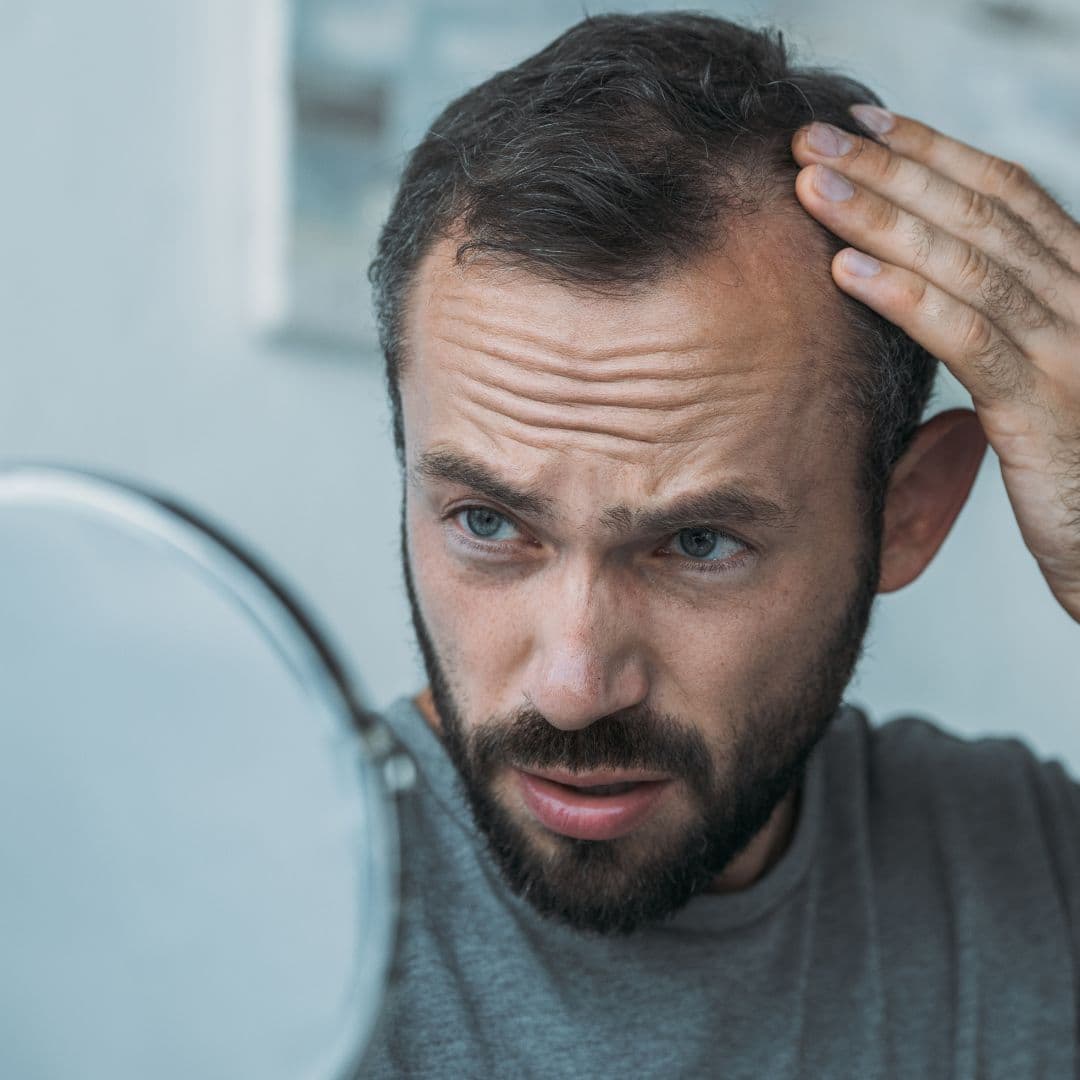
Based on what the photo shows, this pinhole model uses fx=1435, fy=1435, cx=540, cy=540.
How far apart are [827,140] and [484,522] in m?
0.37

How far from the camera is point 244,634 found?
1.88ft

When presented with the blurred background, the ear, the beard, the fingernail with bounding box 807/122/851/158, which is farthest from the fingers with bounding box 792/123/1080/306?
the blurred background

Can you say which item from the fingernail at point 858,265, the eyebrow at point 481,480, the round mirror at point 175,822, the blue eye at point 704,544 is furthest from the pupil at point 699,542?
the round mirror at point 175,822

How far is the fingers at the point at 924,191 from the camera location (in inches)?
40.3

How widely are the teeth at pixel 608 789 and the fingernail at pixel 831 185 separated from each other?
17.2 inches

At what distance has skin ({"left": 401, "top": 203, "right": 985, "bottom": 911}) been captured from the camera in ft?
3.12

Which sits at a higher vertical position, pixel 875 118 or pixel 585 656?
pixel 875 118

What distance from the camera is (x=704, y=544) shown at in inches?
39.6

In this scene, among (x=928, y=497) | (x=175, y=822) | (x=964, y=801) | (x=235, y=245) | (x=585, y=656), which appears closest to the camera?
(x=175, y=822)

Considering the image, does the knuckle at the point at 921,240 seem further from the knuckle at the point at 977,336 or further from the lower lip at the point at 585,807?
the lower lip at the point at 585,807

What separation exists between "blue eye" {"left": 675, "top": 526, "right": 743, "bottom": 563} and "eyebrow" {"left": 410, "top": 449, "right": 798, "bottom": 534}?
0.02 m

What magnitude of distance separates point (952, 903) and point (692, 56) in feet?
2.43

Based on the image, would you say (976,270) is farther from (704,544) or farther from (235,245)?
(235,245)

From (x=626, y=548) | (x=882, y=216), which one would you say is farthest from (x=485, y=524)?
(x=882, y=216)
